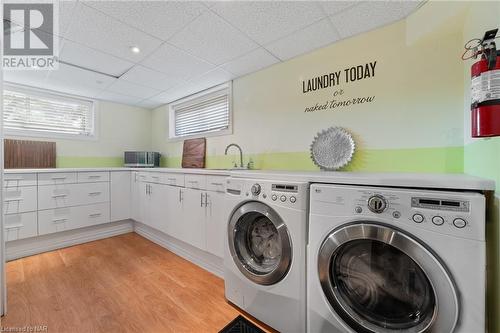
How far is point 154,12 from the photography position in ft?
4.68

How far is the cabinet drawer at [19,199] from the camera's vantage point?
2.22 metres

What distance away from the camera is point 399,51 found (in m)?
1.52

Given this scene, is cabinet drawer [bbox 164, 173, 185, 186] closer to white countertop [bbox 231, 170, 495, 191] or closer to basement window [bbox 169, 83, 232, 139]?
basement window [bbox 169, 83, 232, 139]

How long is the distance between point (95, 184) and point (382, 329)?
3.34m

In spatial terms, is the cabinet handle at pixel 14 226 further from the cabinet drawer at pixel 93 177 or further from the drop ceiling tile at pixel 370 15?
the drop ceiling tile at pixel 370 15

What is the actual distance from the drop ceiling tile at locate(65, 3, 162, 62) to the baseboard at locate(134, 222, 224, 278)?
205cm

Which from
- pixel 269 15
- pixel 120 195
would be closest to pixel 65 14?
pixel 269 15

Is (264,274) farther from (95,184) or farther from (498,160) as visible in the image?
(95,184)

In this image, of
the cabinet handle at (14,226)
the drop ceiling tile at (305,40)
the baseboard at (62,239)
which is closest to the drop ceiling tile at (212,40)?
the drop ceiling tile at (305,40)

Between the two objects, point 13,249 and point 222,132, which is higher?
point 222,132

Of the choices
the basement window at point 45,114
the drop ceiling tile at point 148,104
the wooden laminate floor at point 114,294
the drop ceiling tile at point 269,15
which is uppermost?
the drop ceiling tile at point 148,104

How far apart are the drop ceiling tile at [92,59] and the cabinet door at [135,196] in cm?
142

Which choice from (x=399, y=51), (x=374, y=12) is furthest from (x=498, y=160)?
(x=374, y=12)

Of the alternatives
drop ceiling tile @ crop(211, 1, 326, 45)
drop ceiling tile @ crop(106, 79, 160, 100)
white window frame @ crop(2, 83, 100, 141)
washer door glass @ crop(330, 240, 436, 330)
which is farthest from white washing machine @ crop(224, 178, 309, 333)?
white window frame @ crop(2, 83, 100, 141)
